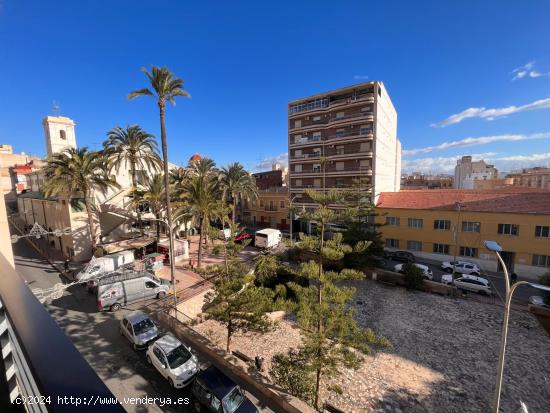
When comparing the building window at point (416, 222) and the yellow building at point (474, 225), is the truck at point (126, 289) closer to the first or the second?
the yellow building at point (474, 225)

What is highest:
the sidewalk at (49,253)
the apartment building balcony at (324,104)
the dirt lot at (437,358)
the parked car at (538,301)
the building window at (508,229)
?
the apartment building balcony at (324,104)

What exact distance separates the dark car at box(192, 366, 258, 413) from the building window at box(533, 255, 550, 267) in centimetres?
3337

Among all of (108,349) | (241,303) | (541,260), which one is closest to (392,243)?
(541,260)

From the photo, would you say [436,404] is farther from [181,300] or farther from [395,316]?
[181,300]

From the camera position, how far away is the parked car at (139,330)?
13141mm

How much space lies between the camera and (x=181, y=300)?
18312 mm

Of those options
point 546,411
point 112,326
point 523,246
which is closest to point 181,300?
point 112,326

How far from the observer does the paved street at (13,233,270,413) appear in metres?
10.9

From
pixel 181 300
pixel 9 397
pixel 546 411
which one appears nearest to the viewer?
pixel 9 397

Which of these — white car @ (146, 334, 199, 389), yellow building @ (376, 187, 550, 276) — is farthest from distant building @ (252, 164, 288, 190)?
white car @ (146, 334, 199, 389)

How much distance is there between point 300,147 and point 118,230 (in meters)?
29.2

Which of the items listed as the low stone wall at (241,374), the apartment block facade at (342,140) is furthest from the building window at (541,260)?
the low stone wall at (241,374)

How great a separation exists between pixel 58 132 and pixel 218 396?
1973 inches

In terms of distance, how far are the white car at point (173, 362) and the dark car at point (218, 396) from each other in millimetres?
1124
